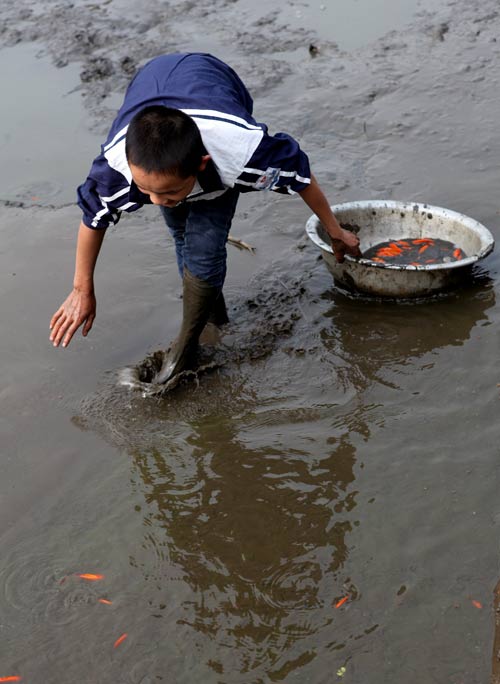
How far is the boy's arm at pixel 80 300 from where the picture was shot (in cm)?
322

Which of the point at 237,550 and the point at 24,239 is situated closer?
the point at 237,550

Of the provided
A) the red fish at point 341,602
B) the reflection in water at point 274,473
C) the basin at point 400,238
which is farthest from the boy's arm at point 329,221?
the red fish at point 341,602

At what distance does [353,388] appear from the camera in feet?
11.8

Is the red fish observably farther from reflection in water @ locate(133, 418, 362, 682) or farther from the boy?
the boy

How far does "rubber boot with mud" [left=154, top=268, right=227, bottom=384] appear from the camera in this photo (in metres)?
3.46

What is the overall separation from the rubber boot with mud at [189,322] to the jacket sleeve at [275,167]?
0.52m

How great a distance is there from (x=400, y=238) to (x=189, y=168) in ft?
6.74

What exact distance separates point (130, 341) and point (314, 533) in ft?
5.13

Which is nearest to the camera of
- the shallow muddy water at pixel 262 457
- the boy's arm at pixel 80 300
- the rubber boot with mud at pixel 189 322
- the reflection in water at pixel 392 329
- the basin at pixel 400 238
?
the shallow muddy water at pixel 262 457

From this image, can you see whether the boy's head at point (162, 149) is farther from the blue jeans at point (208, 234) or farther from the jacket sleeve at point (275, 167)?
the blue jeans at point (208, 234)

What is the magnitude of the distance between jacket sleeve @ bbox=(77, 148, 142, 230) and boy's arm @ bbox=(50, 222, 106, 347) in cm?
11

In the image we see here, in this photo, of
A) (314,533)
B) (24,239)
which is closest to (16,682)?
(314,533)

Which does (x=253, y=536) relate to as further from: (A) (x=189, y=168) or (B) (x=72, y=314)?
(A) (x=189, y=168)

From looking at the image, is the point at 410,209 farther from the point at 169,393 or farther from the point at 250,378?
the point at 169,393
